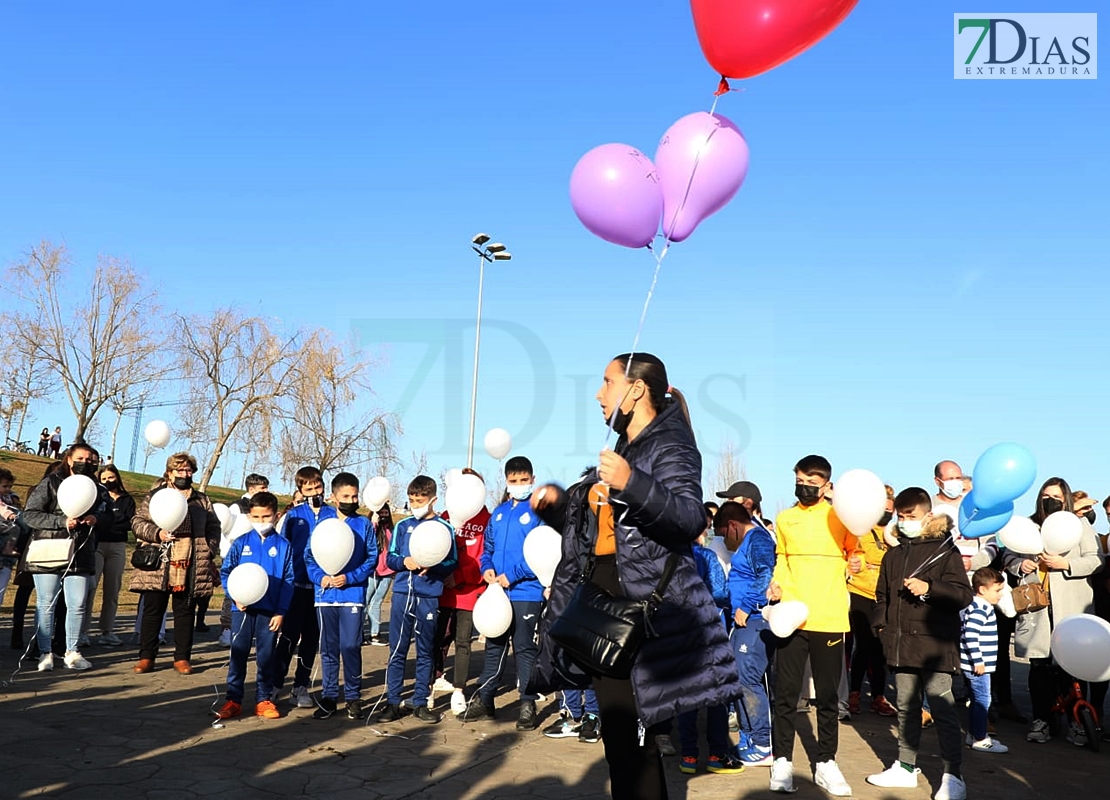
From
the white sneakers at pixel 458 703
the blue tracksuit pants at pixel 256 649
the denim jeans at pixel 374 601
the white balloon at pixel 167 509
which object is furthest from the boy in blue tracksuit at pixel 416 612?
the denim jeans at pixel 374 601

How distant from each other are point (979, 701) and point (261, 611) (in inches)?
219

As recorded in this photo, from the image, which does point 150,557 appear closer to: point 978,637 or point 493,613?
point 493,613

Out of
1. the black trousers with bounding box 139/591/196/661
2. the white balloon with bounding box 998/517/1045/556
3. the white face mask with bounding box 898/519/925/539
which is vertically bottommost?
the black trousers with bounding box 139/591/196/661

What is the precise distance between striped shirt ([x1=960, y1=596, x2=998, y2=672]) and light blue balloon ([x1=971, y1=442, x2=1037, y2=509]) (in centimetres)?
102

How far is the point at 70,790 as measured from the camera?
498cm

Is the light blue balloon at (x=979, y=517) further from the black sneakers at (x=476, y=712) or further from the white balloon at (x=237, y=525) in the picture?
the white balloon at (x=237, y=525)

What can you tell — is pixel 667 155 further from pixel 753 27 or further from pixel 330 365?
pixel 330 365

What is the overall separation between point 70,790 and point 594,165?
448cm

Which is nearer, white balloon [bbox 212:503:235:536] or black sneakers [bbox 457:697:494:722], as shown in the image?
black sneakers [bbox 457:697:494:722]

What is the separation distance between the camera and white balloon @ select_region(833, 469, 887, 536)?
579 centimetres

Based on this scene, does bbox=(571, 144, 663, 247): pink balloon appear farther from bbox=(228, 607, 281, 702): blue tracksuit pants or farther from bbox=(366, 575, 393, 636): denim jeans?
bbox=(366, 575, 393, 636): denim jeans

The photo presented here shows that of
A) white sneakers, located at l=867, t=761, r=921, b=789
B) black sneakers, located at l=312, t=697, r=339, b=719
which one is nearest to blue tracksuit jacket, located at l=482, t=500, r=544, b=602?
black sneakers, located at l=312, t=697, r=339, b=719

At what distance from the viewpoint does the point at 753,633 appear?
6742 millimetres

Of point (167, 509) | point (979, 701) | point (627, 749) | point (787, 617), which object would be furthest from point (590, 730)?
point (167, 509)
